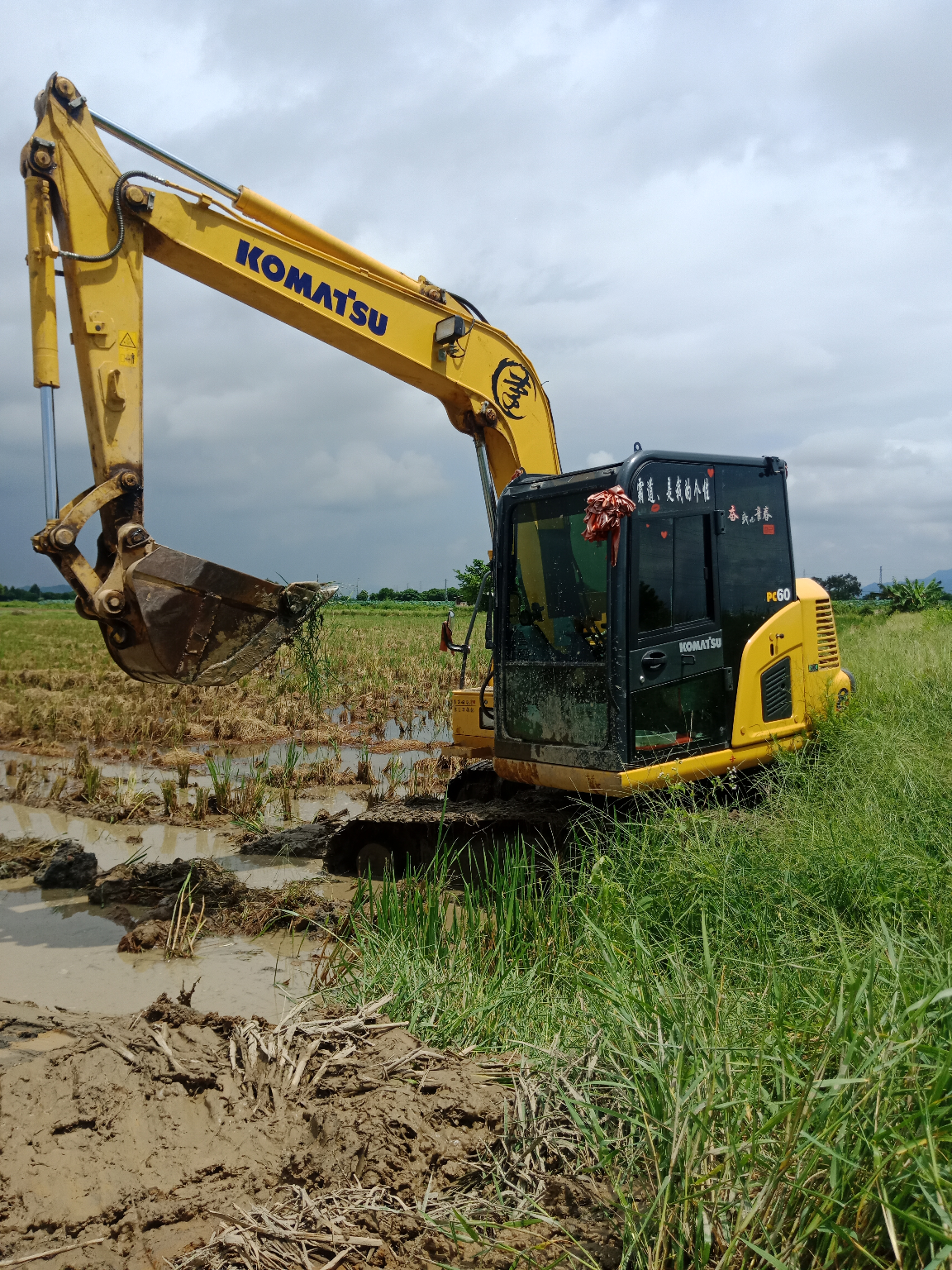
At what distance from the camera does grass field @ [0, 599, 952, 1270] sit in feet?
6.24

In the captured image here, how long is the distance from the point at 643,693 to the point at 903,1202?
3541 millimetres

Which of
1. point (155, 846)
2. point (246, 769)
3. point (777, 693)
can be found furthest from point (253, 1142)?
point (246, 769)

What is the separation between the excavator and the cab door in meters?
0.01

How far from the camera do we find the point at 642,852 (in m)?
4.62

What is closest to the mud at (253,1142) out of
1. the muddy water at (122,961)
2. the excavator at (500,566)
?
the muddy water at (122,961)

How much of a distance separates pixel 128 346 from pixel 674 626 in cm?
378

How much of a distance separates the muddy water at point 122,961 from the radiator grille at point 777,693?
311 centimetres

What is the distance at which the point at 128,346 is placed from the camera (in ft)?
18.6

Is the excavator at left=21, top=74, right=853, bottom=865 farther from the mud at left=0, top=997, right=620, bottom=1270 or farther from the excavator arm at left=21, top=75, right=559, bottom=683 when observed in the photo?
the mud at left=0, top=997, right=620, bottom=1270

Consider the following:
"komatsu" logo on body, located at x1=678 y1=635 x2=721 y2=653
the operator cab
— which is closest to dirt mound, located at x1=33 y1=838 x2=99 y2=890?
the operator cab

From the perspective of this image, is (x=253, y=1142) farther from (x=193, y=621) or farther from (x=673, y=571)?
(x=673, y=571)

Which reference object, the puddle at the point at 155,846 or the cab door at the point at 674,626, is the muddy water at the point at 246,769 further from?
the cab door at the point at 674,626

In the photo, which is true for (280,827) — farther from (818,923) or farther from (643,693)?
(818,923)

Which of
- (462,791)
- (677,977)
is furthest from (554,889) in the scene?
(462,791)
